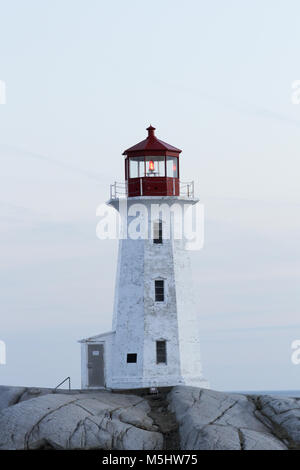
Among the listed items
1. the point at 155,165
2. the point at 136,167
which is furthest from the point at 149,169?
the point at 136,167

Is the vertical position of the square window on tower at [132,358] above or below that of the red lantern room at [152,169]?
below

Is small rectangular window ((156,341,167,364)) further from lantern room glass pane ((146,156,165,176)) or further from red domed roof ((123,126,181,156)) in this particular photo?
red domed roof ((123,126,181,156))

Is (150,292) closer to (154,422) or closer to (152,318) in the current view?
(152,318)

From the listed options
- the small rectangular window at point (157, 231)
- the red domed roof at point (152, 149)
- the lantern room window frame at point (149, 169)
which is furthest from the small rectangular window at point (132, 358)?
the red domed roof at point (152, 149)

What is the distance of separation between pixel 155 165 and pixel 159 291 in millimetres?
5664

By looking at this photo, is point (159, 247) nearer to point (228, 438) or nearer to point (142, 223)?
point (142, 223)

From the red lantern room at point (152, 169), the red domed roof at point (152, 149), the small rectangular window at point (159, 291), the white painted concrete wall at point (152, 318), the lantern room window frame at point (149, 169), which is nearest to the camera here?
the white painted concrete wall at point (152, 318)

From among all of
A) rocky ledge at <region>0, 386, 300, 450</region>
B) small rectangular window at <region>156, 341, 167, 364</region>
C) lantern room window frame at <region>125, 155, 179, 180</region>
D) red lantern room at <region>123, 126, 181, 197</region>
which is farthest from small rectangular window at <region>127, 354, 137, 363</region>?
lantern room window frame at <region>125, 155, 179, 180</region>

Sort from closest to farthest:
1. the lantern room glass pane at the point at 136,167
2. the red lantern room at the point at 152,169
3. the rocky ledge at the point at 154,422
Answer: the rocky ledge at the point at 154,422, the red lantern room at the point at 152,169, the lantern room glass pane at the point at 136,167

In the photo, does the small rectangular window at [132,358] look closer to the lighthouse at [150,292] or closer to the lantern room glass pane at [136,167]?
the lighthouse at [150,292]

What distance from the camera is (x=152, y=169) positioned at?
4569 cm

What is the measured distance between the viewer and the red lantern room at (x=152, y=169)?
45250mm
